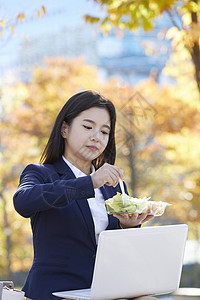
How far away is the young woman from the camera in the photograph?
5.29ft

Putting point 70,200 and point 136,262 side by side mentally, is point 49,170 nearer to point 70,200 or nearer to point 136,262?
point 70,200

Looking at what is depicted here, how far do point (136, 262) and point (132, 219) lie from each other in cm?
38

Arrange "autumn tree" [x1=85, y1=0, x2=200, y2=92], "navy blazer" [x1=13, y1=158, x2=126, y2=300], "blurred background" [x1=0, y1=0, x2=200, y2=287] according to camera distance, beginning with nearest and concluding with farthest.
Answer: "navy blazer" [x1=13, y1=158, x2=126, y2=300]
"autumn tree" [x1=85, y1=0, x2=200, y2=92]
"blurred background" [x1=0, y1=0, x2=200, y2=287]

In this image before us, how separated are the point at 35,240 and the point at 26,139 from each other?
17.2ft

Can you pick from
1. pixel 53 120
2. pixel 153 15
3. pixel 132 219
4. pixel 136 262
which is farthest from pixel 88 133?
pixel 53 120

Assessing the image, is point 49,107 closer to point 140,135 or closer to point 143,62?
point 140,135

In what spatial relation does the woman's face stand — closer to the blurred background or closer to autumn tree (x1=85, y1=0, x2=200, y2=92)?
autumn tree (x1=85, y1=0, x2=200, y2=92)

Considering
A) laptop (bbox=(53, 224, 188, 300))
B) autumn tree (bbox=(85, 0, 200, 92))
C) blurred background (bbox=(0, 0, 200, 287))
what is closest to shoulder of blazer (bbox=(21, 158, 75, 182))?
laptop (bbox=(53, 224, 188, 300))

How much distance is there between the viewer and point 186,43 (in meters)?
3.75

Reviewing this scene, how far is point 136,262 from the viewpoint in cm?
148

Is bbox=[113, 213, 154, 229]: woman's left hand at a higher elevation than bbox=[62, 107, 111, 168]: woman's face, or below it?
below

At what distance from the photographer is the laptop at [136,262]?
1413mm

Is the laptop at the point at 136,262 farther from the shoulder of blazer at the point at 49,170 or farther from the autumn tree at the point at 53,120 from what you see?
the autumn tree at the point at 53,120

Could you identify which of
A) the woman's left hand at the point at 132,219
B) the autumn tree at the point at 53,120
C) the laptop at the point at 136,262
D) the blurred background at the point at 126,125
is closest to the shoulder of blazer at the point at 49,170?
the woman's left hand at the point at 132,219
